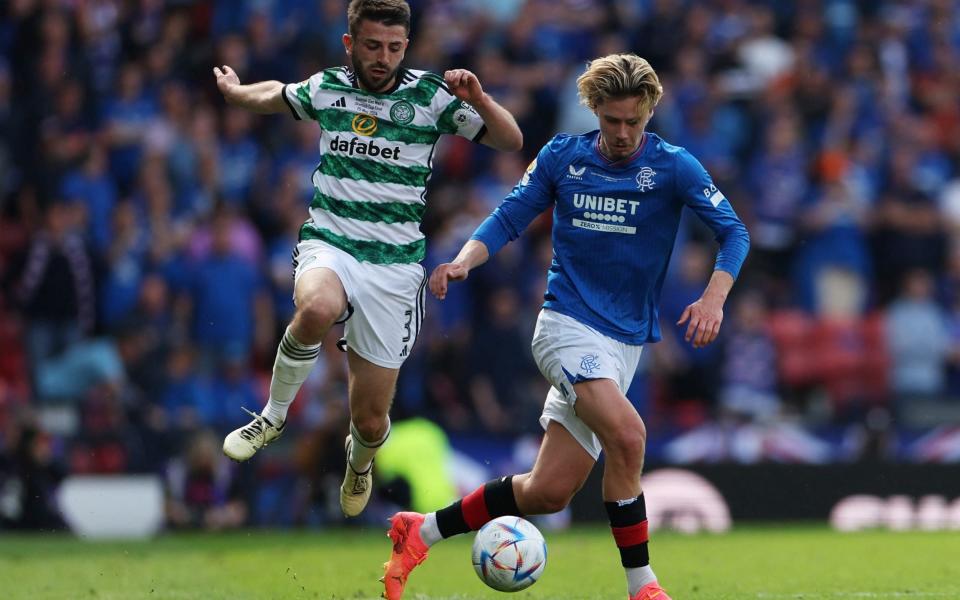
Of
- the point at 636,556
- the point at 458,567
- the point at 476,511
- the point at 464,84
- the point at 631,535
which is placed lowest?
the point at 458,567

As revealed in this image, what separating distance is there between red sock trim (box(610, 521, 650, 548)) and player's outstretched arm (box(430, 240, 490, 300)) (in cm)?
148

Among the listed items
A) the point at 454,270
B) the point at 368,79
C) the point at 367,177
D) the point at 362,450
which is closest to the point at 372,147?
the point at 367,177

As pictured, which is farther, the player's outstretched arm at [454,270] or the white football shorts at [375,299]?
the white football shorts at [375,299]

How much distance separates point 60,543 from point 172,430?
1454 millimetres

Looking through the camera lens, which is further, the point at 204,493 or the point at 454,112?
the point at 204,493

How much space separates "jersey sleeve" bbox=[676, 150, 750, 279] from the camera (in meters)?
8.03

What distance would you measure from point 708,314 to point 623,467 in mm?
890

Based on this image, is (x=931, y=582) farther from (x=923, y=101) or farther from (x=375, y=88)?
(x=923, y=101)

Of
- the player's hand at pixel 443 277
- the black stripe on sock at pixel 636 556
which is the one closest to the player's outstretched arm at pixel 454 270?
the player's hand at pixel 443 277

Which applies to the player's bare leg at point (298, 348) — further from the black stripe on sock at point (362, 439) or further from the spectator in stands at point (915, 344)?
the spectator in stands at point (915, 344)

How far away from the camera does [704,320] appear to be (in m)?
7.60

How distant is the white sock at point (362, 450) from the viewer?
30.7ft

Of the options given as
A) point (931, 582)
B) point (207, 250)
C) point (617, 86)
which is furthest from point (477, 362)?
point (617, 86)

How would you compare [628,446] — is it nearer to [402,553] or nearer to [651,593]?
[651,593]
